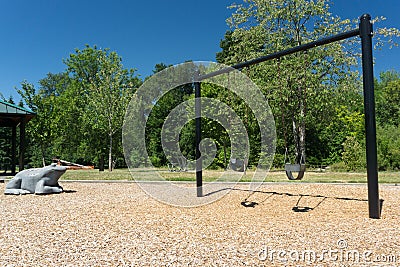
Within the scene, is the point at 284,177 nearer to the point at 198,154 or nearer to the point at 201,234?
the point at 198,154

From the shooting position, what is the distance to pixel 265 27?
738 inches

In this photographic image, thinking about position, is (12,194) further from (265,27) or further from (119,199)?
(265,27)

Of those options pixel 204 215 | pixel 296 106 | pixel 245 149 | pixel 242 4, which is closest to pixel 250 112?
pixel 296 106

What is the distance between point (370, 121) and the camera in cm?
491

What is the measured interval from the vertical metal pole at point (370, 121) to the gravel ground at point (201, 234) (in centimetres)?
29

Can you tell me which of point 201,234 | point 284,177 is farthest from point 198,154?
point 284,177

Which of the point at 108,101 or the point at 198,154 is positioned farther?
the point at 108,101

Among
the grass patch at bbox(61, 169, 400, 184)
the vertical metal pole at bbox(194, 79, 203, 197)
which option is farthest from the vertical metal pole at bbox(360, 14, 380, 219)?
the grass patch at bbox(61, 169, 400, 184)

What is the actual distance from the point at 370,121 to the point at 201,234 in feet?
9.77

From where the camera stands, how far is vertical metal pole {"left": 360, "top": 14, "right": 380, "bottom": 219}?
16.0 ft

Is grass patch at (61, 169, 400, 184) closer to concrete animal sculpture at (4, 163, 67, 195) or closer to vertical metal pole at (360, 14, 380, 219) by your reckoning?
concrete animal sculpture at (4, 163, 67, 195)

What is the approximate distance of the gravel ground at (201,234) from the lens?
322cm

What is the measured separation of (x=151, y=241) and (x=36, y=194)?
5450mm

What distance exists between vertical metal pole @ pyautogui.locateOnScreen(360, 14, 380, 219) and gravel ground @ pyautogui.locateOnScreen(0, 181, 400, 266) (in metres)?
0.29
